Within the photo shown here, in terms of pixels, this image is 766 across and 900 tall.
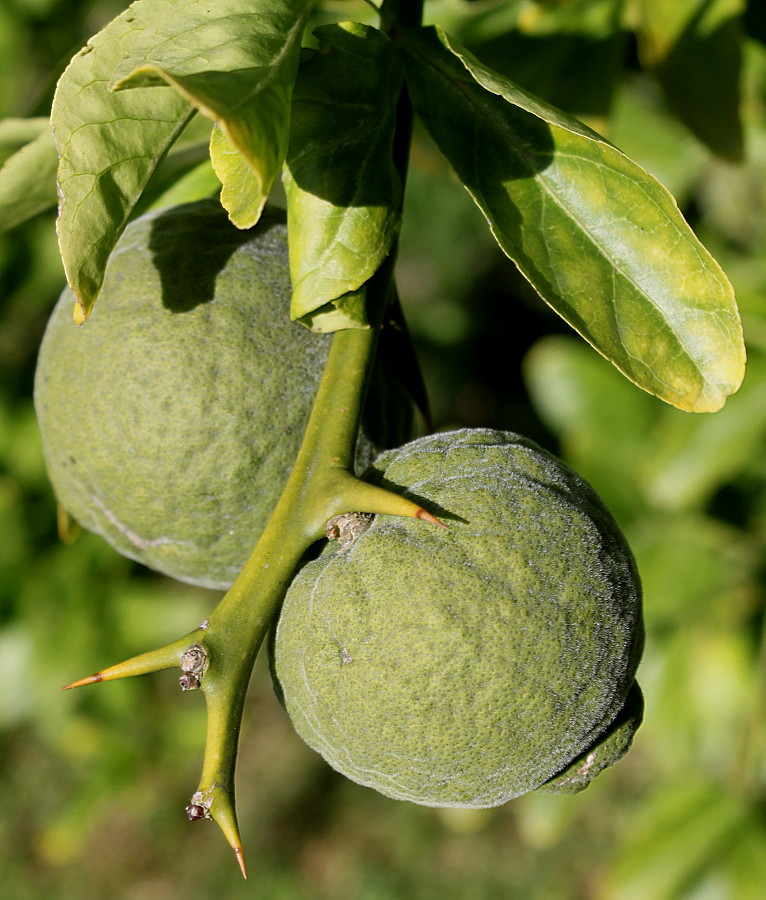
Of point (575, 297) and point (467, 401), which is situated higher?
point (575, 297)

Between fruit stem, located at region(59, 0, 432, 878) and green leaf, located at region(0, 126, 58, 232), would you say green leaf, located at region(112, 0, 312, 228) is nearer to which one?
fruit stem, located at region(59, 0, 432, 878)

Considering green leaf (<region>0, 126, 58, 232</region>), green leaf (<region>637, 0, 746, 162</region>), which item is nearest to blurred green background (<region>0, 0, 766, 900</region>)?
green leaf (<region>637, 0, 746, 162</region>)

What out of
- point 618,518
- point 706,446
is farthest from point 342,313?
point 618,518

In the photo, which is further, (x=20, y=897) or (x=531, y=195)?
(x=20, y=897)

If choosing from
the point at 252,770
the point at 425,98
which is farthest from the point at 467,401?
the point at 425,98

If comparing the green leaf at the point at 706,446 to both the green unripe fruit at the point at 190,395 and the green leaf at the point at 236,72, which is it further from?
the green leaf at the point at 236,72

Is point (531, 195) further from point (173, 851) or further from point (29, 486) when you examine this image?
point (173, 851)

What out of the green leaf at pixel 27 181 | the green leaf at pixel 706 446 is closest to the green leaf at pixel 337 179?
the green leaf at pixel 27 181

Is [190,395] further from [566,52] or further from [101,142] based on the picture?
[566,52]
